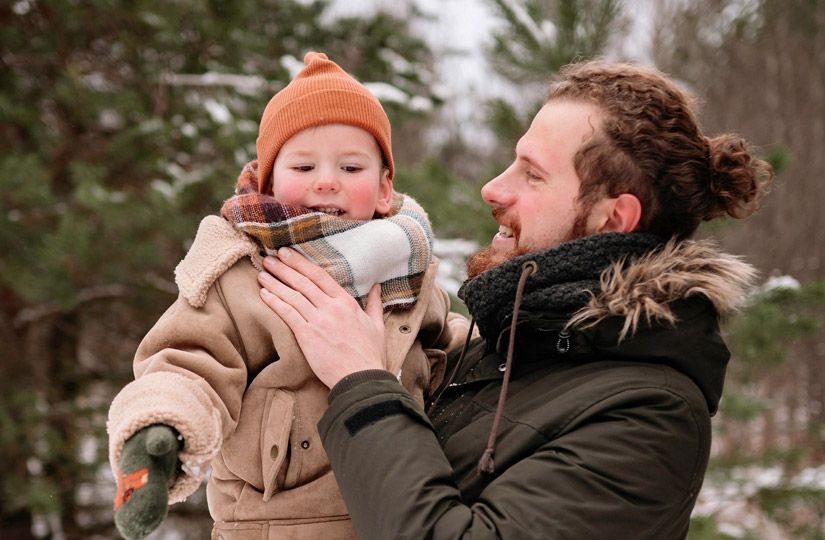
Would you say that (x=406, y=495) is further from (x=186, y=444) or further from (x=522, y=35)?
(x=522, y=35)

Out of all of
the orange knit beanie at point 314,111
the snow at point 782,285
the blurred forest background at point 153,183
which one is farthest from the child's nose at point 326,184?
the snow at point 782,285

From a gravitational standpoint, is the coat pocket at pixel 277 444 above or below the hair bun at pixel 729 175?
below

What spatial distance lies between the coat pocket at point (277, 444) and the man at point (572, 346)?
0.12m

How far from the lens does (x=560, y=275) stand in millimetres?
1567

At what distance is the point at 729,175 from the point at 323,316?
985 millimetres

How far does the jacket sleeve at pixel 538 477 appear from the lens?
1.27 metres

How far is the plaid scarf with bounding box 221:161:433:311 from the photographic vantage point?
67.6 inches

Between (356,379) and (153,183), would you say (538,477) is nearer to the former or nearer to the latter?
(356,379)

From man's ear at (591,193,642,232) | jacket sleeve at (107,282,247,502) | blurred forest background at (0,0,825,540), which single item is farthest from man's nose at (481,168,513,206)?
blurred forest background at (0,0,825,540)

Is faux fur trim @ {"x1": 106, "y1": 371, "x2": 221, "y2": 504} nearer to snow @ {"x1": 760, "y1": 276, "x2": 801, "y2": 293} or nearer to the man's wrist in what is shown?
the man's wrist

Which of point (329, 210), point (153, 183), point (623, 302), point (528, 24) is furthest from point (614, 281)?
point (153, 183)

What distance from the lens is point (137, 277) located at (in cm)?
481

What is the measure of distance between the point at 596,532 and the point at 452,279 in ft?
8.04

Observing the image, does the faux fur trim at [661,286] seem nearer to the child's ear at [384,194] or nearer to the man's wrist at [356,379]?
the man's wrist at [356,379]
